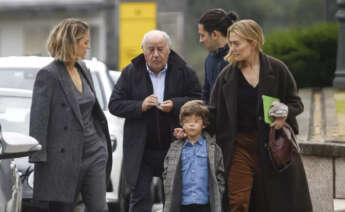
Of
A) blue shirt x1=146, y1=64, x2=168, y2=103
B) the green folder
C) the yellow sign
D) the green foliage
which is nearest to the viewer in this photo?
the green folder

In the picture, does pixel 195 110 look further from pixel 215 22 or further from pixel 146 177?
pixel 215 22

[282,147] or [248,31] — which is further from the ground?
[248,31]

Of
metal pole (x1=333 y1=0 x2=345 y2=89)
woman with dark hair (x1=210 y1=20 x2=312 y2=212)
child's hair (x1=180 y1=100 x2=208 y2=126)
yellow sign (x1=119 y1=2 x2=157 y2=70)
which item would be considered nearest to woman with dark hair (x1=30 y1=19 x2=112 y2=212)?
child's hair (x1=180 y1=100 x2=208 y2=126)

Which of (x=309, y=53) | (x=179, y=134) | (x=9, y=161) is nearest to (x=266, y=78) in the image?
(x=179, y=134)

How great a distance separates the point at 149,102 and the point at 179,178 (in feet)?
2.59

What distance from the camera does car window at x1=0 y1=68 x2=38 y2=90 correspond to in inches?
436

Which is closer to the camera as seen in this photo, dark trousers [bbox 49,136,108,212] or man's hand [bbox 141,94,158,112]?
dark trousers [bbox 49,136,108,212]

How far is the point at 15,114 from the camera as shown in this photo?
33.9 ft

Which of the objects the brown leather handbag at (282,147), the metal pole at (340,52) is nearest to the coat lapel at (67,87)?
the brown leather handbag at (282,147)

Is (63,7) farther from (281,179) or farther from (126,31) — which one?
(281,179)

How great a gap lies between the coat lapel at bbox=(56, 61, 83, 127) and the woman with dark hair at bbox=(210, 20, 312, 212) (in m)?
1.00

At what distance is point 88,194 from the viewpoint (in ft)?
26.1

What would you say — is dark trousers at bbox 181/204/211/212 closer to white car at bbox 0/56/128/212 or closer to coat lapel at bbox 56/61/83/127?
coat lapel at bbox 56/61/83/127

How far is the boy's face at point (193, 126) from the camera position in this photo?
7.56 m
